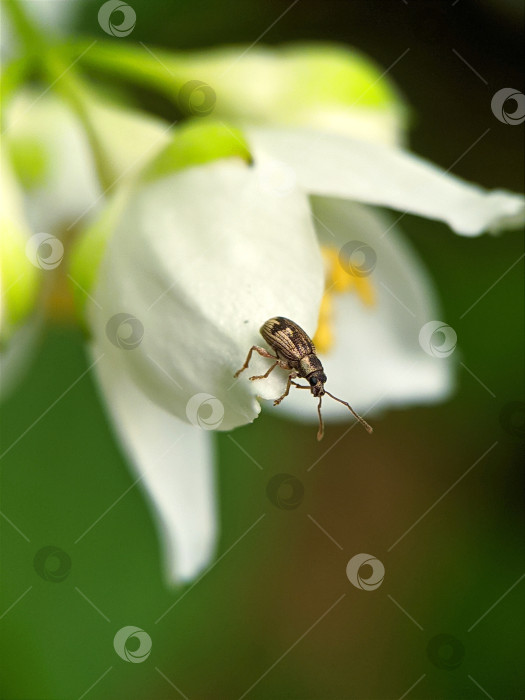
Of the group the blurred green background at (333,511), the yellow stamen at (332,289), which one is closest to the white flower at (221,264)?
the yellow stamen at (332,289)

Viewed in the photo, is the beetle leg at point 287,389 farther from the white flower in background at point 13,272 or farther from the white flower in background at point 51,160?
the white flower in background at point 51,160

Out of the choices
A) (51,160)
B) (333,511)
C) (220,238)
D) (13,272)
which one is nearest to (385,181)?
(220,238)

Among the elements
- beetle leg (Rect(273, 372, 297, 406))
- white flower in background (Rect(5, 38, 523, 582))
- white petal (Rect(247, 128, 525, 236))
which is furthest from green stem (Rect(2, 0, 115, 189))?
beetle leg (Rect(273, 372, 297, 406))

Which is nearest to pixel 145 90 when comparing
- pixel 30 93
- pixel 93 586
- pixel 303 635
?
pixel 30 93

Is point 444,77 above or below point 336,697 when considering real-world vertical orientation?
above

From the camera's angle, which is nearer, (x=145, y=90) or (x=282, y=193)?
(x=282, y=193)

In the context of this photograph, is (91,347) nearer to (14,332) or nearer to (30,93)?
(14,332)

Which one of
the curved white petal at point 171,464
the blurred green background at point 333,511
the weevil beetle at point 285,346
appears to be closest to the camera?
the weevil beetle at point 285,346
